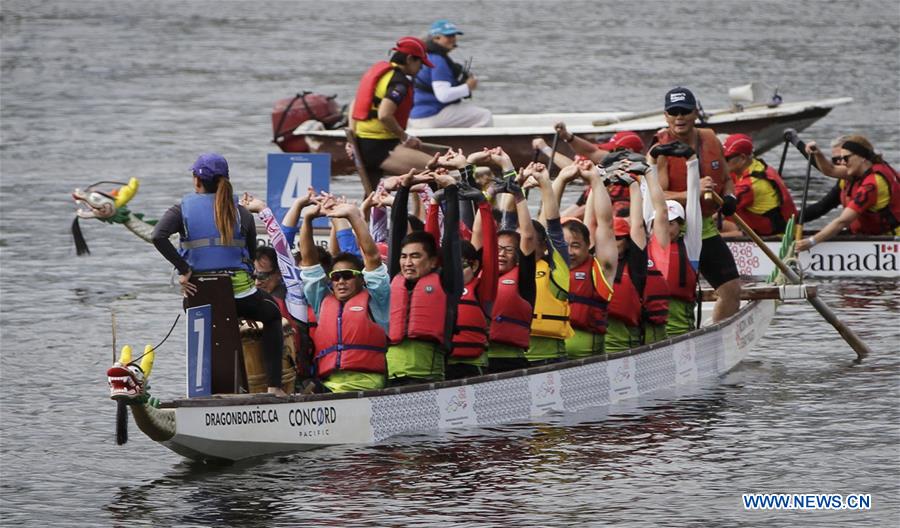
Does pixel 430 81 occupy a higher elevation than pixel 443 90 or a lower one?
higher

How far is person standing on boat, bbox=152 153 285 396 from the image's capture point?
11977mm

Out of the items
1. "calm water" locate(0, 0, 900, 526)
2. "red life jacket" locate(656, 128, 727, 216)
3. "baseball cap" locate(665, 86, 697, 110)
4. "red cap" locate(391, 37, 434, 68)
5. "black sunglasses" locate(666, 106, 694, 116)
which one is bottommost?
"calm water" locate(0, 0, 900, 526)

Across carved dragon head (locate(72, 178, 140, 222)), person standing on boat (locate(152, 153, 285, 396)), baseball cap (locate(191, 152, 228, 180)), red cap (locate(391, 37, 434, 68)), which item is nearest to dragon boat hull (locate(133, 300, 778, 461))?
person standing on boat (locate(152, 153, 285, 396))

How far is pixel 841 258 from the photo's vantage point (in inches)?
794

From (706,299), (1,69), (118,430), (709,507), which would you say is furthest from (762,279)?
(1,69)

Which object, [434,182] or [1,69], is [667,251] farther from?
[1,69]

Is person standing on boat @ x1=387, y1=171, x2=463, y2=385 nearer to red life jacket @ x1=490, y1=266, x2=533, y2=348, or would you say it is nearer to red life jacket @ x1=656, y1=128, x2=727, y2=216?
red life jacket @ x1=490, y1=266, x2=533, y2=348

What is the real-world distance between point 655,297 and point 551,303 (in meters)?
1.17

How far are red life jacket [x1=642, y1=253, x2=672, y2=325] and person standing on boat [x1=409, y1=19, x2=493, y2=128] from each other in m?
9.25

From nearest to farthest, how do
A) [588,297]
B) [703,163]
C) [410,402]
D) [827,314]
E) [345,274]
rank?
[345,274]
[410,402]
[588,297]
[703,163]
[827,314]

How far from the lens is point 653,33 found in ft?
175

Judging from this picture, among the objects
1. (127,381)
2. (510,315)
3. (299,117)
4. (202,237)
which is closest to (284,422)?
(202,237)

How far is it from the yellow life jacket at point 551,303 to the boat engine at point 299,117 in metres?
12.6

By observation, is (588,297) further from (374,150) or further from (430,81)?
(430,81)
